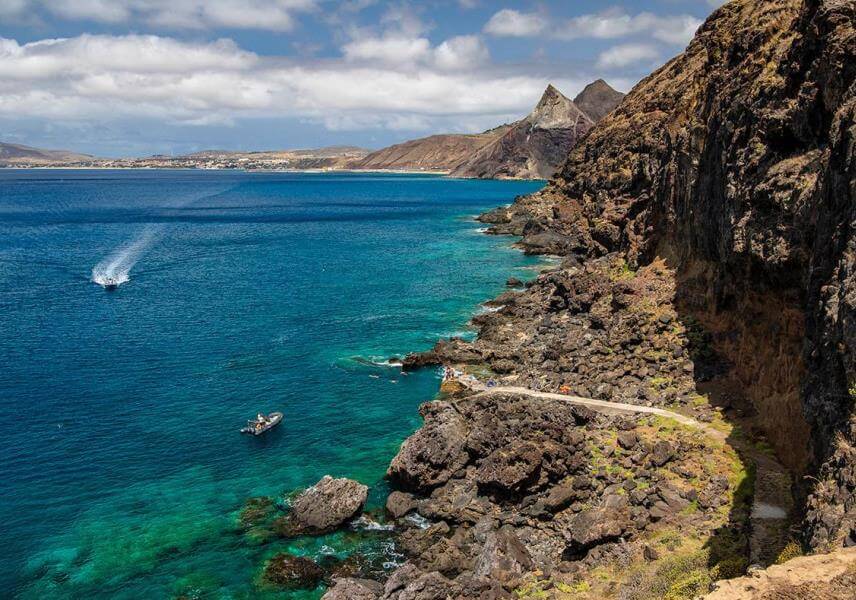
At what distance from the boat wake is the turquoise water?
103cm

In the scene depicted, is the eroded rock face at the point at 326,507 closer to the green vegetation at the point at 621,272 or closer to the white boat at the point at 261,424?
the white boat at the point at 261,424

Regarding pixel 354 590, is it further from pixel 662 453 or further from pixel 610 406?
pixel 610 406

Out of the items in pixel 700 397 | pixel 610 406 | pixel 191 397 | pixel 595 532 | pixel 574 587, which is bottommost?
pixel 574 587

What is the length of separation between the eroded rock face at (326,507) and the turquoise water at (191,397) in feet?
2.99

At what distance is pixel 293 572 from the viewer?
31.9m

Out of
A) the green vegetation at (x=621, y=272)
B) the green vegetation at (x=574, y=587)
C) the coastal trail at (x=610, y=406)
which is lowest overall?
the green vegetation at (x=574, y=587)

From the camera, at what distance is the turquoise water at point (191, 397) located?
112 feet

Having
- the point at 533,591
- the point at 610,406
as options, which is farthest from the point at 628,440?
the point at 533,591

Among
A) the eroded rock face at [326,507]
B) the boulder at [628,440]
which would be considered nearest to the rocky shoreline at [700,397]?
the boulder at [628,440]

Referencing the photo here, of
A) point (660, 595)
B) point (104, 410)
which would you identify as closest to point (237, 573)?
point (660, 595)

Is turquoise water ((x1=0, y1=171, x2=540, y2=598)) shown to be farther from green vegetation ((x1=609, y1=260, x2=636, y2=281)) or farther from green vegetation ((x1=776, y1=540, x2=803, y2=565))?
green vegetation ((x1=776, y1=540, x2=803, y2=565))

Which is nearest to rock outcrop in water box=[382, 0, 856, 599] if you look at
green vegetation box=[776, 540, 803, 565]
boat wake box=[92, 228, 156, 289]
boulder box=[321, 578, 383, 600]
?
green vegetation box=[776, 540, 803, 565]

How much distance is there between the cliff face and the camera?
83.8ft

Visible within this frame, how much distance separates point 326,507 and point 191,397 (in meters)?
22.3
